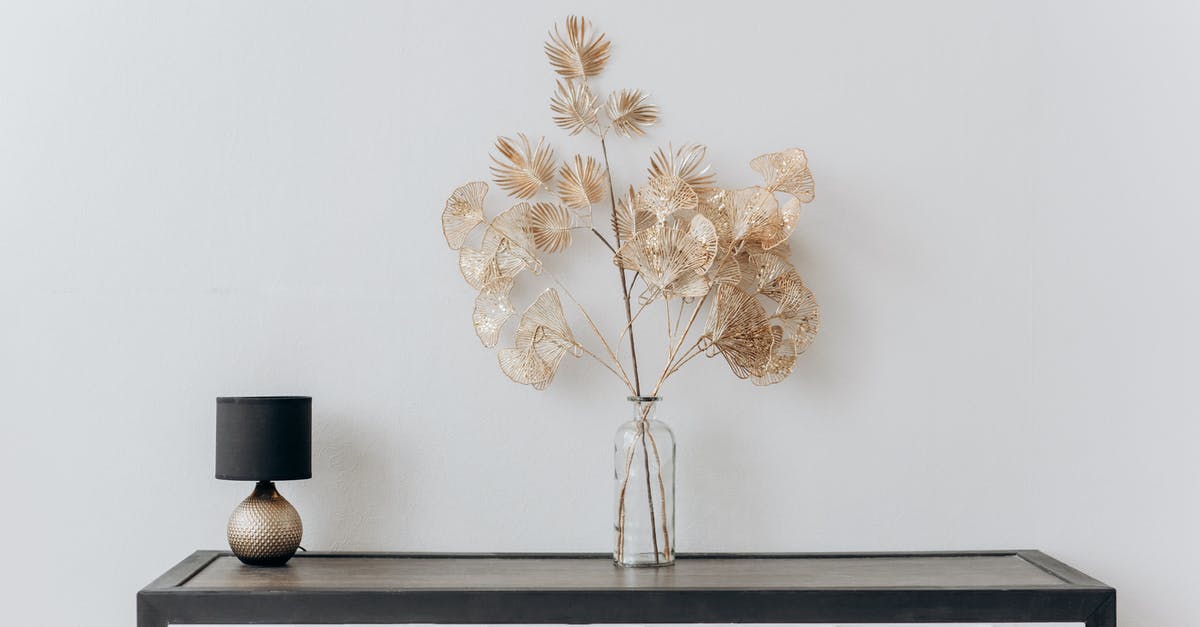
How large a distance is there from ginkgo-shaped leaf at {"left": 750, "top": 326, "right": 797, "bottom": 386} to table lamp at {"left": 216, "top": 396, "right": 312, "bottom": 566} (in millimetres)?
912

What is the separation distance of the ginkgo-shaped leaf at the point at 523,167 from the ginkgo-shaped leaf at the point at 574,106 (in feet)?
0.21

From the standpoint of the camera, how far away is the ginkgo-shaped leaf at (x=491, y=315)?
2.10 m

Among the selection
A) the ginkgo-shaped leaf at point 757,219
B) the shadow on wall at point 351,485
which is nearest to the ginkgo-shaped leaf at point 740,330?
the ginkgo-shaped leaf at point 757,219

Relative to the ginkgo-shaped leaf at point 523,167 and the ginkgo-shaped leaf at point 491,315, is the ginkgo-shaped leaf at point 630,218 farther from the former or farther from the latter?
the ginkgo-shaped leaf at point 491,315

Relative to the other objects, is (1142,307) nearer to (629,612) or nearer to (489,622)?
(629,612)

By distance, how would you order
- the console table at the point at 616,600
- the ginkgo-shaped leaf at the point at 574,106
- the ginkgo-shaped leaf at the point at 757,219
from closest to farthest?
the console table at the point at 616,600 < the ginkgo-shaped leaf at the point at 757,219 < the ginkgo-shaped leaf at the point at 574,106

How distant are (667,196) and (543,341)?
1.28 ft

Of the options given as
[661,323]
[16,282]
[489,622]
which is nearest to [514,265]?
[661,323]

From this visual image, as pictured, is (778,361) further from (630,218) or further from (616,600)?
(616,600)

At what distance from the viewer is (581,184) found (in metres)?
2.11

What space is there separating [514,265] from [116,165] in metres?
0.88

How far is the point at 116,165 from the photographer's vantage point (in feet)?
7.08

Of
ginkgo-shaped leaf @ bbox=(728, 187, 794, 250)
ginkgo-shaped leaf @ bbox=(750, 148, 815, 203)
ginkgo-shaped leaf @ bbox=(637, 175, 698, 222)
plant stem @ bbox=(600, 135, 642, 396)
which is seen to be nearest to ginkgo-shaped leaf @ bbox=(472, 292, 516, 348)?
plant stem @ bbox=(600, 135, 642, 396)

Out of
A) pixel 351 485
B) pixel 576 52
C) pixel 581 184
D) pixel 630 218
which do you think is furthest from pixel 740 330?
pixel 351 485
